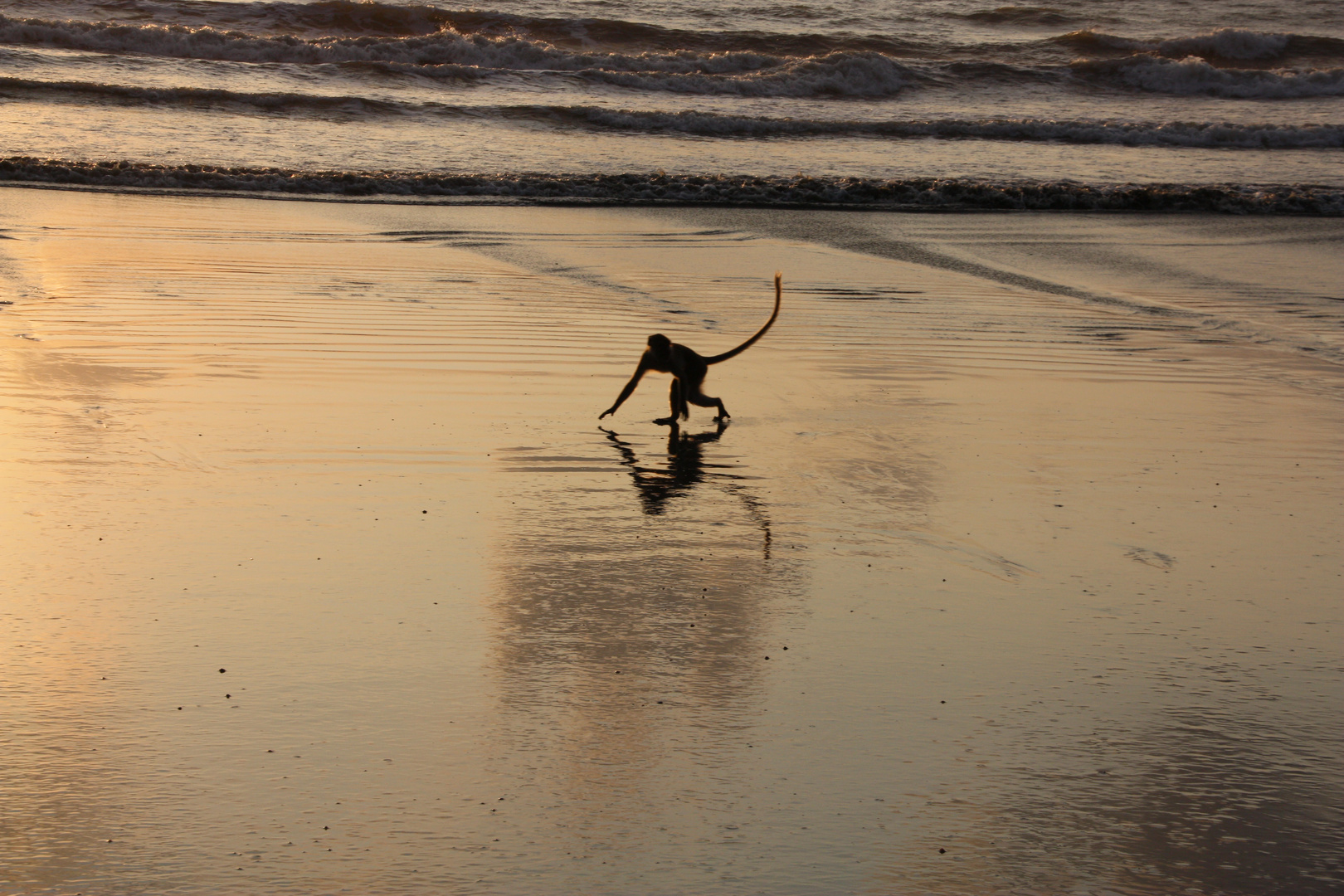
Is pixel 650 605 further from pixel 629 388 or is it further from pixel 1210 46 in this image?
pixel 1210 46

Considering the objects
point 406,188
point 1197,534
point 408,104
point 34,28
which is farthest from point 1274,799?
point 34,28

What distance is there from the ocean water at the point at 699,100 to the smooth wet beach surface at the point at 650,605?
1016 centimetres

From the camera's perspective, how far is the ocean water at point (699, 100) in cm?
1980

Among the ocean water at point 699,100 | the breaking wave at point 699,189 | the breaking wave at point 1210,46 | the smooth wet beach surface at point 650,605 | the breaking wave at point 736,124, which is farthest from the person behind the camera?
the breaking wave at point 1210,46

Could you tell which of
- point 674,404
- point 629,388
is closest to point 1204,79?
point 674,404

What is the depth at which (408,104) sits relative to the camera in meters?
25.3

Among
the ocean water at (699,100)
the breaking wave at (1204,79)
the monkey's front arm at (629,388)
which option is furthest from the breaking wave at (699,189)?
the breaking wave at (1204,79)

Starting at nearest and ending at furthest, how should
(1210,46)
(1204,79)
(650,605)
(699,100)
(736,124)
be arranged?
(650,605)
(736,124)
(699,100)
(1204,79)
(1210,46)

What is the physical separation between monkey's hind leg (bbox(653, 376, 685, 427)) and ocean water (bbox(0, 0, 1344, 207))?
1188 cm

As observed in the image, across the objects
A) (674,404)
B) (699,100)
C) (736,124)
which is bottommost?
(674,404)

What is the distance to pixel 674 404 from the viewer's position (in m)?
7.38

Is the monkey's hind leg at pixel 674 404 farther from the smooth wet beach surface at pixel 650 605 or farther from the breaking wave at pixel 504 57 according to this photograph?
the breaking wave at pixel 504 57

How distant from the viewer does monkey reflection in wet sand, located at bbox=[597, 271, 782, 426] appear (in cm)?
727

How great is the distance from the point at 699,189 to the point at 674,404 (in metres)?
12.4
